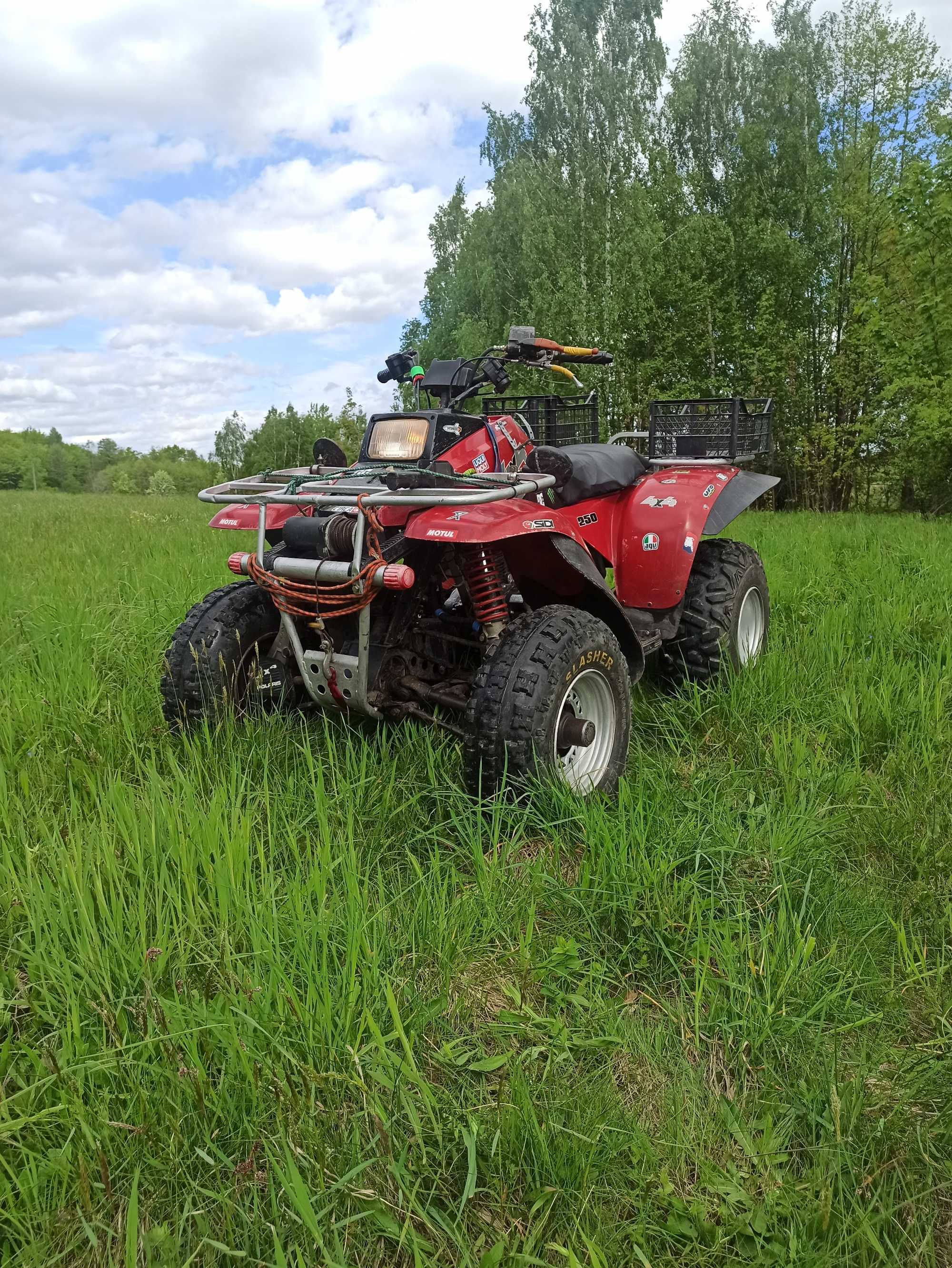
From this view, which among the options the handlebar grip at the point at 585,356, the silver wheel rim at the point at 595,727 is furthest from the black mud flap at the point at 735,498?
the silver wheel rim at the point at 595,727

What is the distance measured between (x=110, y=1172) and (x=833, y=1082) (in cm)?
138

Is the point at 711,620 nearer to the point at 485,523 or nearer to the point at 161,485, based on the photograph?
the point at 485,523

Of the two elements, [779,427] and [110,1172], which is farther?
[779,427]

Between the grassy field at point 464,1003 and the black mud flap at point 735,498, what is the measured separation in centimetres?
116

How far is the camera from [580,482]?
3779mm

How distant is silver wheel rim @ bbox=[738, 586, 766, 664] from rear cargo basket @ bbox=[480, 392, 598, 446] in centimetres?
118

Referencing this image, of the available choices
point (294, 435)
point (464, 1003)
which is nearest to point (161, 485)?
point (294, 435)

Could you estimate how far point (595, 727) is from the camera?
3.16 m

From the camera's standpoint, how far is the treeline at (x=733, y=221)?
17797 millimetres

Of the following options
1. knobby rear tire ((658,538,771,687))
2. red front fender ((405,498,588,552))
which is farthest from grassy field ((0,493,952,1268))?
red front fender ((405,498,588,552))

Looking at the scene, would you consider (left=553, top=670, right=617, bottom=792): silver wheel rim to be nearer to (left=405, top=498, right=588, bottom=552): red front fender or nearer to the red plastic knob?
(left=405, top=498, right=588, bottom=552): red front fender

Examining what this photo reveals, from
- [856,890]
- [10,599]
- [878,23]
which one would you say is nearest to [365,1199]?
[856,890]

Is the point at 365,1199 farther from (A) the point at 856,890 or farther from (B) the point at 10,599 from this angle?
(B) the point at 10,599

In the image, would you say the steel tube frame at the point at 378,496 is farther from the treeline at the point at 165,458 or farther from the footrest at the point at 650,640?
the treeline at the point at 165,458
